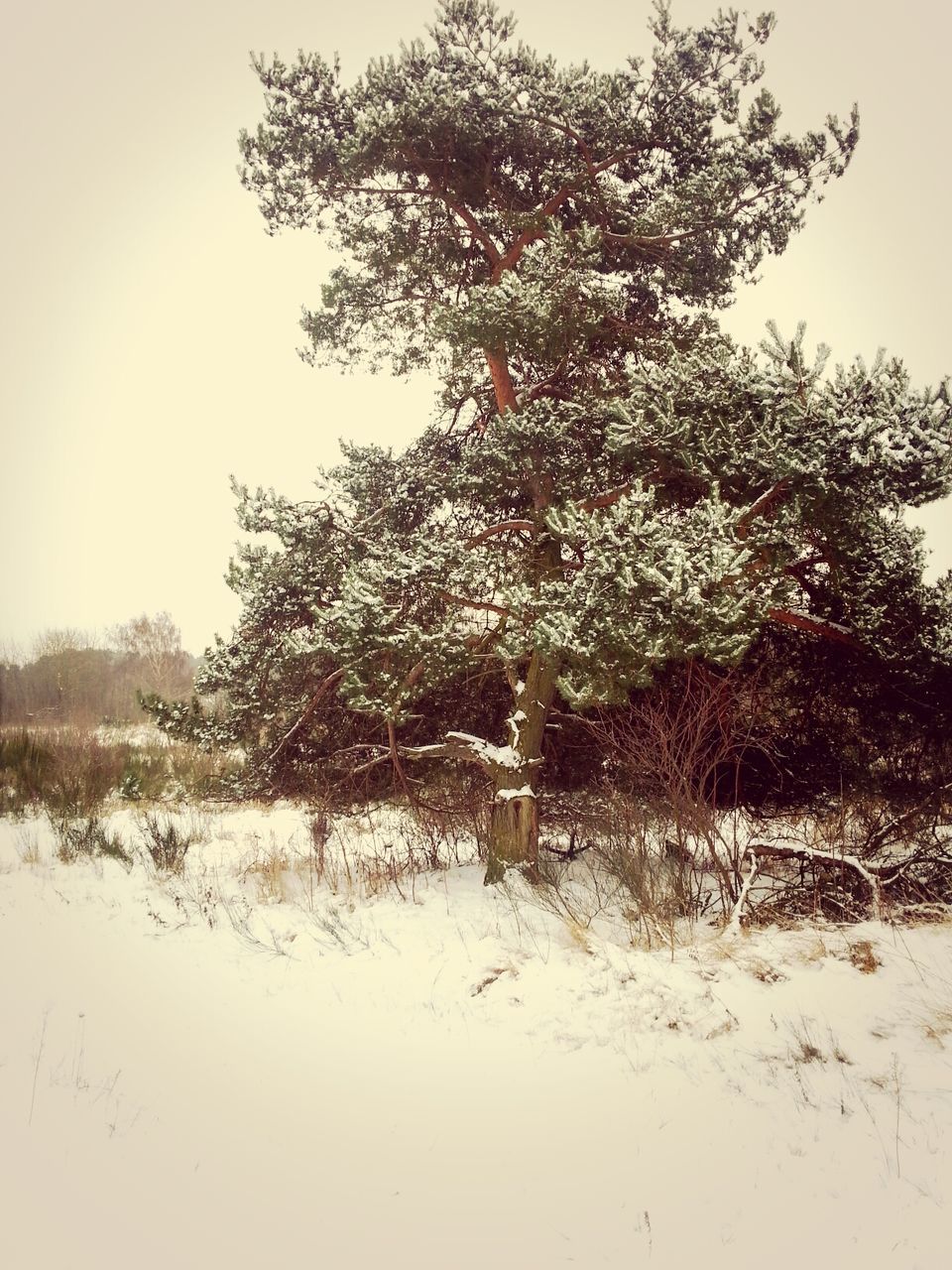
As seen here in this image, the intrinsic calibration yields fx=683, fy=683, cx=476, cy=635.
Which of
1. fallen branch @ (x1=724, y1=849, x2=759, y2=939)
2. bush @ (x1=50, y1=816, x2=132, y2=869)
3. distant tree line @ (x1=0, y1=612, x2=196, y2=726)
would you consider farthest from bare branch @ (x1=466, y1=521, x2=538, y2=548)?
distant tree line @ (x1=0, y1=612, x2=196, y2=726)

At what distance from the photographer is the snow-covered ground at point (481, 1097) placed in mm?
2820

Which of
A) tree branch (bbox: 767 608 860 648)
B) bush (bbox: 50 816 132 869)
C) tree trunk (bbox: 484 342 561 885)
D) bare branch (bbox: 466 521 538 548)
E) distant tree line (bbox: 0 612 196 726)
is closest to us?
tree branch (bbox: 767 608 860 648)

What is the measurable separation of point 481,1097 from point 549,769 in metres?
5.15

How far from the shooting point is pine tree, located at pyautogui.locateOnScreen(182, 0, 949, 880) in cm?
530

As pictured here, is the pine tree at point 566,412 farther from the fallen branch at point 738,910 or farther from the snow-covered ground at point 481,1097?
the snow-covered ground at point 481,1097

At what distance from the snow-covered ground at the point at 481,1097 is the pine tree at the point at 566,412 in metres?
2.19

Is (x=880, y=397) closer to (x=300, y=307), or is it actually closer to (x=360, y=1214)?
(x=360, y=1214)

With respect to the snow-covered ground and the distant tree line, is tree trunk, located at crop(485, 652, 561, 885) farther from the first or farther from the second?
the distant tree line

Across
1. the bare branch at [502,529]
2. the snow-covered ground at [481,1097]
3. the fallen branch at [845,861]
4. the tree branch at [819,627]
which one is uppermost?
the bare branch at [502,529]

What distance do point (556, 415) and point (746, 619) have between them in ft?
10.3

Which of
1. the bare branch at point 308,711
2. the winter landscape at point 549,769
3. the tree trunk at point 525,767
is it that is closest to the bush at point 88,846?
the winter landscape at point 549,769

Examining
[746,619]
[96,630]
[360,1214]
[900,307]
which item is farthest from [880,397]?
[96,630]

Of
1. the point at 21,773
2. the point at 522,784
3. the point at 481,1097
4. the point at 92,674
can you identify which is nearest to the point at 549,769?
the point at 522,784

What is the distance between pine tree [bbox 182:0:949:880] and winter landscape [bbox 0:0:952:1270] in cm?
5
